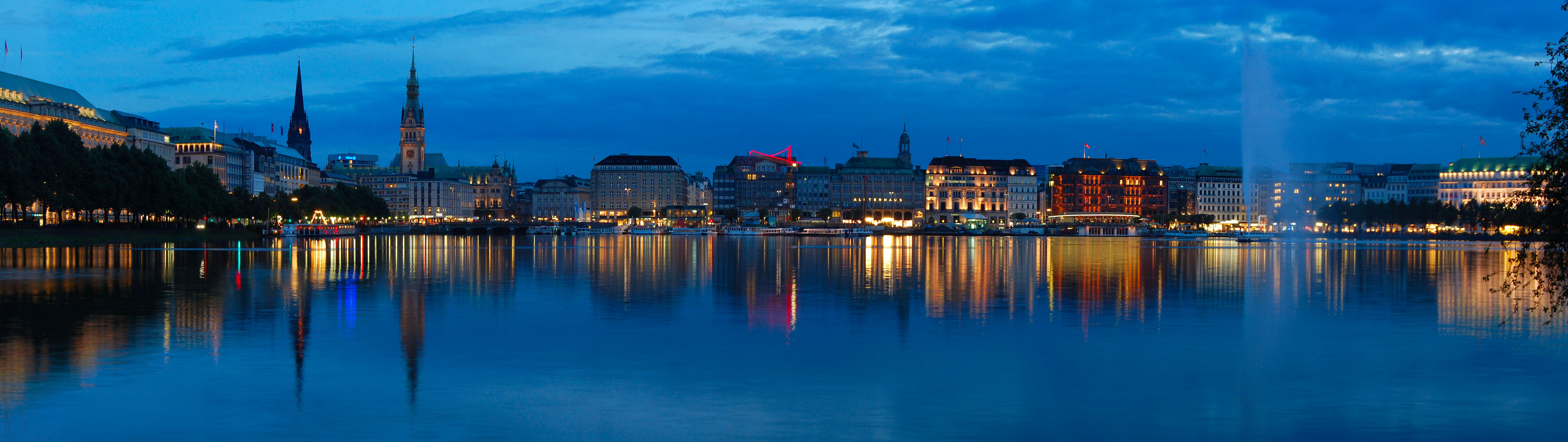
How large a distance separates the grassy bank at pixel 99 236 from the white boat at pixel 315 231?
61.7 ft

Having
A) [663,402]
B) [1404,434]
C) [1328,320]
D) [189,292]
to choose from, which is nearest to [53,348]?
[663,402]

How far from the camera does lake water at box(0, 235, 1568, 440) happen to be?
601 inches

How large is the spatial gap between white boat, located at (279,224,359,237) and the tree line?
5.63 metres

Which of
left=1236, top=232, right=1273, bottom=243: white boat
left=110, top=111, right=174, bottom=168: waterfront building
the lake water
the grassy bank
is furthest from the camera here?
left=110, top=111, right=174, bottom=168: waterfront building

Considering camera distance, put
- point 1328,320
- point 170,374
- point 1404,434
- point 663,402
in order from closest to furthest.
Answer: point 1404,434 < point 663,402 < point 170,374 < point 1328,320

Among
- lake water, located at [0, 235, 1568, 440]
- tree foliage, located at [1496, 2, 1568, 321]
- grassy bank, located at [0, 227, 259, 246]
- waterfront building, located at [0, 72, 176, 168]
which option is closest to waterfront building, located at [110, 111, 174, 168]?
waterfront building, located at [0, 72, 176, 168]

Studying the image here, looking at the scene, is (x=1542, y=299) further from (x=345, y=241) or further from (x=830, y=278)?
(x=345, y=241)

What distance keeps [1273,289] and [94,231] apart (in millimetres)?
93060

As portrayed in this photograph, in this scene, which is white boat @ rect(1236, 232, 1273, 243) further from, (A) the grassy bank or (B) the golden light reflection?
(A) the grassy bank

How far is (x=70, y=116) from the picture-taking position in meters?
155

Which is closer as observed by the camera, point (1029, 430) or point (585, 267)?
point (1029, 430)

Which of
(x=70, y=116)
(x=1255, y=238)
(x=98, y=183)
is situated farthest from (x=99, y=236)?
(x=1255, y=238)

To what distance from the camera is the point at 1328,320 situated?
1192 inches

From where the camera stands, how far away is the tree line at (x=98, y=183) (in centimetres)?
8931
